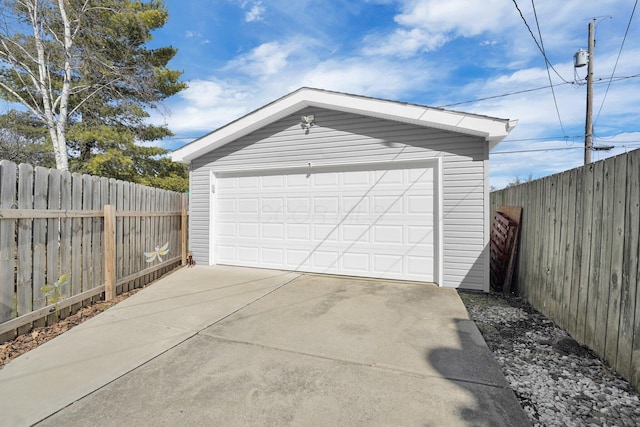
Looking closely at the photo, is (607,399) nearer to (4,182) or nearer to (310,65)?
(4,182)

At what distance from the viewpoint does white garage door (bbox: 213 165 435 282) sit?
5.52 meters

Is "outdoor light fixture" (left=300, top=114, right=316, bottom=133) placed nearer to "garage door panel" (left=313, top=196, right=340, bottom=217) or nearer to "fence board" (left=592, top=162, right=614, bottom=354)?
"garage door panel" (left=313, top=196, right=340, bottom=217)

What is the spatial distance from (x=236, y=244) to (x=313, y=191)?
87.1 inches

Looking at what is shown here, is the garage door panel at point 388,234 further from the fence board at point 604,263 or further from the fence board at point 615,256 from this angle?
the fence board at point 615,256

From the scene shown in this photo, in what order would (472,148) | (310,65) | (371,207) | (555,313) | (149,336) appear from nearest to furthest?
(149,336), (555,313), (472,148), (371,207), (310,65)

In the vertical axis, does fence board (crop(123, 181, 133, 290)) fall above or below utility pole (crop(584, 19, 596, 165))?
below

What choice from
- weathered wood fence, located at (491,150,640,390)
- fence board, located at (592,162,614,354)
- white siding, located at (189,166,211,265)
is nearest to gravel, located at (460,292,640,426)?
weathered wood fence, located at (491,150,640,390)

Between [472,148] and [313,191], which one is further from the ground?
[472,148]

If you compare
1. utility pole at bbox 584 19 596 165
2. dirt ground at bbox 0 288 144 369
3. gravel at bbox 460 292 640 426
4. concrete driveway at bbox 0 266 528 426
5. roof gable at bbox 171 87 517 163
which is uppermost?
utility pole at bbox 584 19 596 165

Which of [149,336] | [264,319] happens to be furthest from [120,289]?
[264,319]

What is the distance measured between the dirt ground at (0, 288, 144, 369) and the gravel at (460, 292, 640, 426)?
431 centimetres

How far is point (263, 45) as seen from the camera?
8875 mm

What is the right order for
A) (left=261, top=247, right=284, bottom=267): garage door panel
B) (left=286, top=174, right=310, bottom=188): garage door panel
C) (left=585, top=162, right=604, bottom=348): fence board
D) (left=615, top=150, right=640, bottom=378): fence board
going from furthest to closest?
(left=261, top=247, right=284, bottom=267): garage door panel < (left=286, top=174, right=310, bottom=188): garage door panel < (left=585, top=162, right=604, bottom=348): fence board < (left=615, top=150, right=640, bottom=378): fence board

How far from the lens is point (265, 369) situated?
252cm
